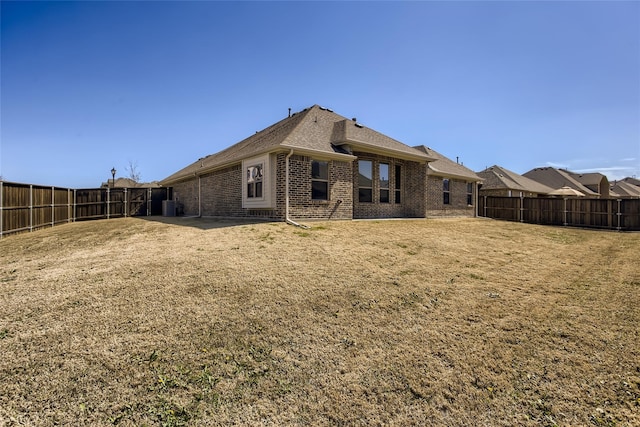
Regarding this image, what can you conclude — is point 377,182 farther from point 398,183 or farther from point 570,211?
point 570,211

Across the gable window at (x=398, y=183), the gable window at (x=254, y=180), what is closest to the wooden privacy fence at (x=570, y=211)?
the gable window at (x=398, y=183)

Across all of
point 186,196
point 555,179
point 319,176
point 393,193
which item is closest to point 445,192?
point 393,193

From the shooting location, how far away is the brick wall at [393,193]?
13406 mm

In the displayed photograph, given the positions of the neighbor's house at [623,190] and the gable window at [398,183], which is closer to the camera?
the gable window at [398,183]

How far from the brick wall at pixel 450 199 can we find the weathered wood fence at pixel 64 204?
18273mm

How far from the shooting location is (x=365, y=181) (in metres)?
13.6

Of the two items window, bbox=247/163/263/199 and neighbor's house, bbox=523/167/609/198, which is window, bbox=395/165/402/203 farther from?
neighbor's house, bbox=523/167/609/198

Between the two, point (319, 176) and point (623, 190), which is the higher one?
point (623, 190)

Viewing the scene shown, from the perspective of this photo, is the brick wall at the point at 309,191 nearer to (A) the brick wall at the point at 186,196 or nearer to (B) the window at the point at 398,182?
(B) the window at the point at 398,182

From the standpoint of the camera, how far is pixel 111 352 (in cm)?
336

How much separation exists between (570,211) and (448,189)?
696 centimetres

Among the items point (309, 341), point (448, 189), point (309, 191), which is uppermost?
point (448, 189)

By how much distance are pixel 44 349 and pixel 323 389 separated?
10.3 ft

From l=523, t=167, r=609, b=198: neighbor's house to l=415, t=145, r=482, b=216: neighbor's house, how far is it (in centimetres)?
2244
